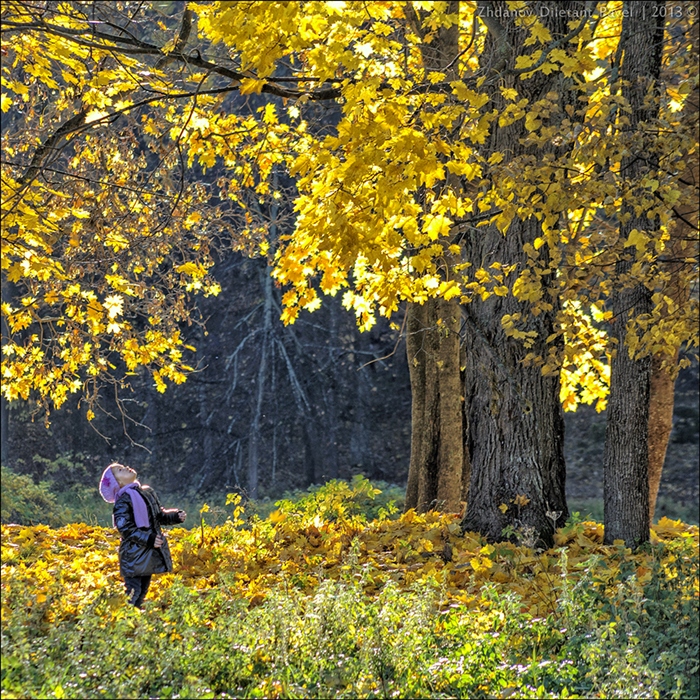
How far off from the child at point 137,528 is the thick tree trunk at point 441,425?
3704 mm

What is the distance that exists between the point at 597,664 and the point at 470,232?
4843 millimetres

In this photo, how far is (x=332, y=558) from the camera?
6.95m

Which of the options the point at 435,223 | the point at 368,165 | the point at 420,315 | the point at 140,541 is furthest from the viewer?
the point at 420,315

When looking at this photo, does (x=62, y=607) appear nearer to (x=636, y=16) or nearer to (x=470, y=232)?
(x=470, y=232)

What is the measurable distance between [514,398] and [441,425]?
198 centimetres

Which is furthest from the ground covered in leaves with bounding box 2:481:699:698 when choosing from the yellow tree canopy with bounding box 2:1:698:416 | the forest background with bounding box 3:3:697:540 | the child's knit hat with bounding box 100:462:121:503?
the yellow tree canopy with bounding box 2:1:698:416

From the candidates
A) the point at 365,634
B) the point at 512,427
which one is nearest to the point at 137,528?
the point at 365,634

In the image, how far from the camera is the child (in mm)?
6168

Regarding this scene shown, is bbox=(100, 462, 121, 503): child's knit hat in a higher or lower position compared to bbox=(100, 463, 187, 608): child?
higher

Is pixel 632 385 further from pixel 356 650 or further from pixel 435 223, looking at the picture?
pixel 356 650

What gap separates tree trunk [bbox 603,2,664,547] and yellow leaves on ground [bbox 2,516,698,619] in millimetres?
374

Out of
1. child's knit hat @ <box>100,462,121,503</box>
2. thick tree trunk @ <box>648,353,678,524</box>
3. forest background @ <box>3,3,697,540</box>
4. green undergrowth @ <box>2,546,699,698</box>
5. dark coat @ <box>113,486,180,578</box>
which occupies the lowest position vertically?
green undergrowth @ <box>2,546,699,698</box>

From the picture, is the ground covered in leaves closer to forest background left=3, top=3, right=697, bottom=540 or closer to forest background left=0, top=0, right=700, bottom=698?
forest background left=0, top=0, right=700, bottom=698

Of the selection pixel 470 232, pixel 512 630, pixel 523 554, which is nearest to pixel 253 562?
pixel 523 554
